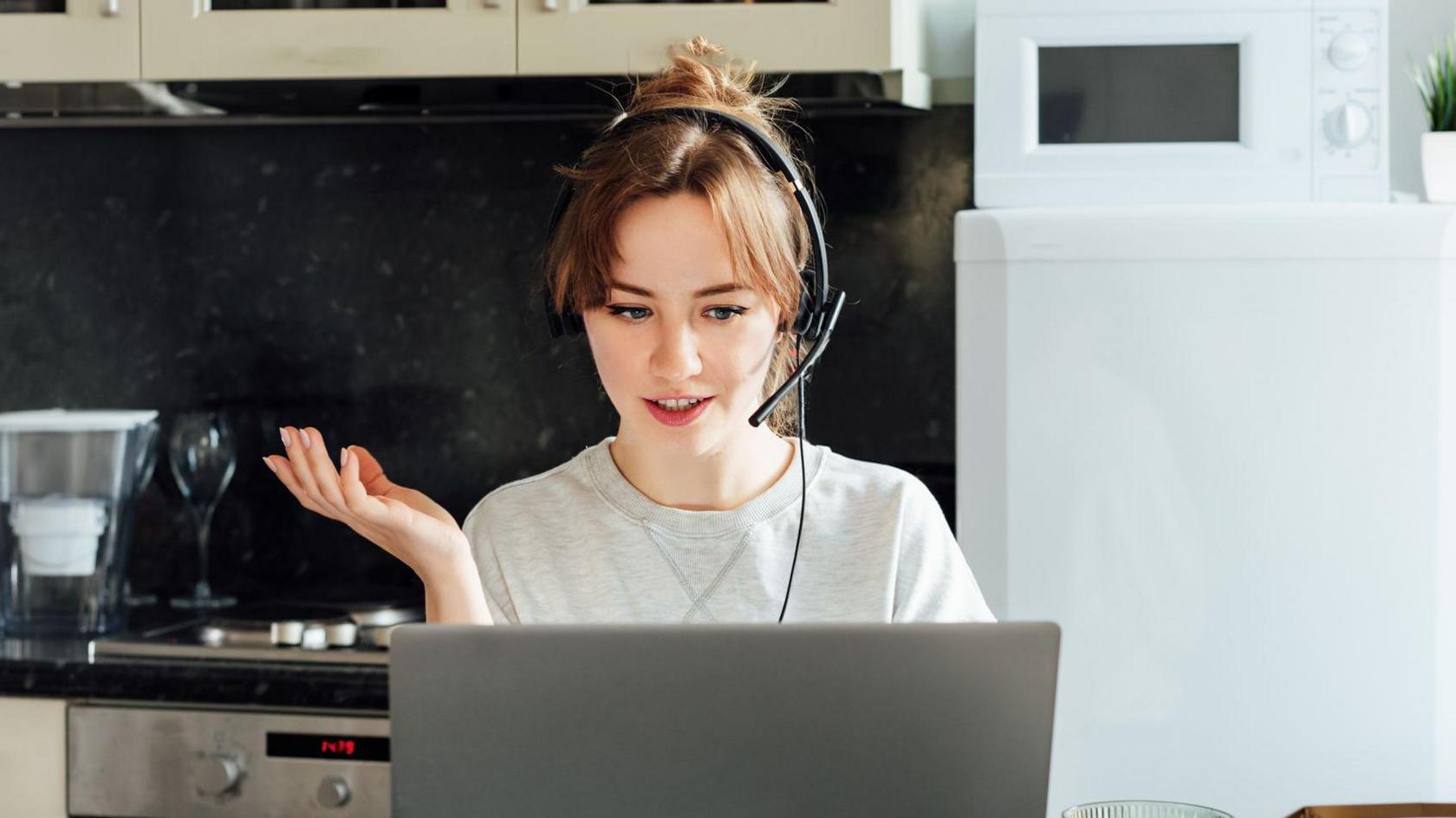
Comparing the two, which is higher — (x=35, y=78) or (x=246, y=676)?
(x=35, y=78)

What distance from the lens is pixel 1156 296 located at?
1.57m

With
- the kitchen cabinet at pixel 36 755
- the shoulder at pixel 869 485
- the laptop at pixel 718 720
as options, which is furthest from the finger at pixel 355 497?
the kitchen cabinet at pixel 36 755

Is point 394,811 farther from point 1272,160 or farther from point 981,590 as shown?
point 1272,160

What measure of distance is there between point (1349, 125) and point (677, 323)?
2.94 ft

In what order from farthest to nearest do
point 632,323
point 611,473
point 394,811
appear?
point 611,473
point 632,323
point 394,811

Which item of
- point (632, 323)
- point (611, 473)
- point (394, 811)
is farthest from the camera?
point (611, 473)

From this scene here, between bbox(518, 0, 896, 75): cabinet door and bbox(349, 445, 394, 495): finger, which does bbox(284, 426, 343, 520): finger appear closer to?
bbox(349, 445, 394, 495): finger

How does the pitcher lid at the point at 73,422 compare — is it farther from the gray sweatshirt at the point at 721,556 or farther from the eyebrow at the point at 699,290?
the eyebrow at the point at 699,290

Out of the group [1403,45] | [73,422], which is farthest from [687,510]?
[1403,45]

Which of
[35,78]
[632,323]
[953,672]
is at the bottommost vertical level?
[953,672]

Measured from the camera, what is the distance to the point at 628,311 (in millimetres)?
1113

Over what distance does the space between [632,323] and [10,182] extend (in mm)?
1580

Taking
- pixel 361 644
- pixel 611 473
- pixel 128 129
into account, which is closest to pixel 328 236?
pixel 128 129

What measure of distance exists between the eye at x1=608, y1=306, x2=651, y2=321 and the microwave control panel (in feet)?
2.87
